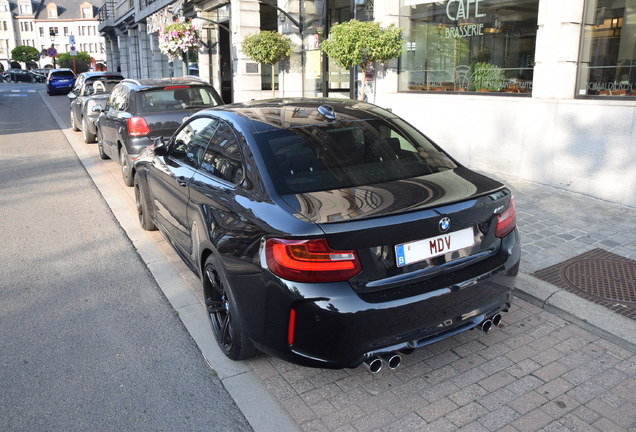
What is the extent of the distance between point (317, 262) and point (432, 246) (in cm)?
69

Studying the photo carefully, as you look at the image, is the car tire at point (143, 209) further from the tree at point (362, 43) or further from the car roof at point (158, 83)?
the tree at point (362, 43)

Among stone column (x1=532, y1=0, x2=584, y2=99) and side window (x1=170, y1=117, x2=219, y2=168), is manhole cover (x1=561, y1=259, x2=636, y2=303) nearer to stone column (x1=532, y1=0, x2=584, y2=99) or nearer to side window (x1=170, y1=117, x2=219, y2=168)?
side window (x1=170, y1=117, x2=219, y2=168)

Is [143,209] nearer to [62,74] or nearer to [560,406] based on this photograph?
[560,406]

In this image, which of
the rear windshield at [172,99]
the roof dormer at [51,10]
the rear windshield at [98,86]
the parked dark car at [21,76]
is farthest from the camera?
the roof dormer at [51,10]

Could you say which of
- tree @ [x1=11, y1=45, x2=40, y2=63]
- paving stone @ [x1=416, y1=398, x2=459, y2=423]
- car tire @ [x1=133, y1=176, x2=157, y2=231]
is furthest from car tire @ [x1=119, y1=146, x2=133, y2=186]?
tree @ [x1=11, y1=45, x2=40, y2=63]

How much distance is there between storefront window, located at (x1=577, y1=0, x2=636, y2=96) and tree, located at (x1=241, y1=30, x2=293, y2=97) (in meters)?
8.63

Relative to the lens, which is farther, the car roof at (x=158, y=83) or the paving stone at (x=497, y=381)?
the car roof at (x=158, y=83)

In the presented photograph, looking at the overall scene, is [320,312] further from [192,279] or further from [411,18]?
[411,18]

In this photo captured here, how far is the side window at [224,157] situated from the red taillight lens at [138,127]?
442 cm

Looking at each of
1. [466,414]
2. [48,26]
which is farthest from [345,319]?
[48,26]

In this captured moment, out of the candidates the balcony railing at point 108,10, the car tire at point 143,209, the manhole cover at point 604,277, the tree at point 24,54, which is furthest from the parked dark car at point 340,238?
the tree at point 24,54

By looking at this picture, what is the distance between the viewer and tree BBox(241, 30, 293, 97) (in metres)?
14.4

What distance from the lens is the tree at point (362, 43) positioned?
9547 millimetres

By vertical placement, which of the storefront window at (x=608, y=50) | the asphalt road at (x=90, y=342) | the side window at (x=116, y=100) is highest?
the storefront window at (x=608, y=50)
